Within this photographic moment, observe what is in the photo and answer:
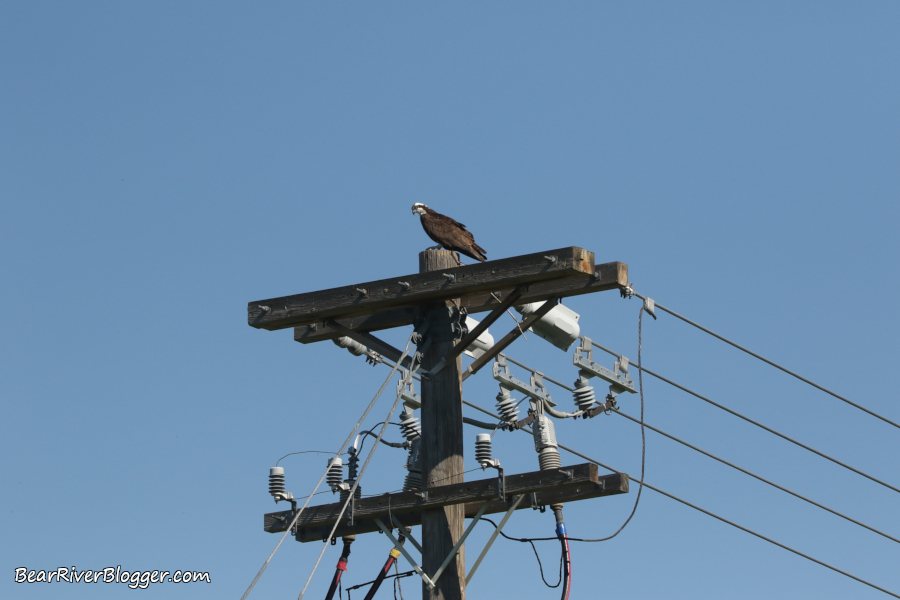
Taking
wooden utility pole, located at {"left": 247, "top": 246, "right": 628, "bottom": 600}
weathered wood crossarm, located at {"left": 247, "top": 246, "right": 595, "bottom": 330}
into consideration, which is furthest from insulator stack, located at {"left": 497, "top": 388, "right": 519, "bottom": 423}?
weathered wood crossarm, located at {"left": 247, "top": 246, "right": 595, "bottom": 330}

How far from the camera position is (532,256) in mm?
8641

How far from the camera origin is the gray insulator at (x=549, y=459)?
8797 millimetres

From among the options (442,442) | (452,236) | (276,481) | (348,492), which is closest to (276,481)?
(276,481)

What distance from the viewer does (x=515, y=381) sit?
1058cm

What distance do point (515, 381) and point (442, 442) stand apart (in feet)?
5.70

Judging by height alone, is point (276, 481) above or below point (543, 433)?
below

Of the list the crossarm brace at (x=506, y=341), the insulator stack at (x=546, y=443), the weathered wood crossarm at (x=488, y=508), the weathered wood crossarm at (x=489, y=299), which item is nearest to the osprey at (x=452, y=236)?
the weathered wood crossarm at (x=489, y=299)

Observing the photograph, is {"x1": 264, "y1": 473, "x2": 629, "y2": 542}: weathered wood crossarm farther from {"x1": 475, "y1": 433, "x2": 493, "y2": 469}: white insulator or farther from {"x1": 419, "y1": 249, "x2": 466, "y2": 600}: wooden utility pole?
{"x1": 475, "y1": 433, "x2": 493, "y2": 469}: white insulator

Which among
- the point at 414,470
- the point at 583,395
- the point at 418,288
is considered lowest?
the point at 414,470

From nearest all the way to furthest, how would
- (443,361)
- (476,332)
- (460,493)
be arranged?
(460,493) < (476,332) < (443,361)

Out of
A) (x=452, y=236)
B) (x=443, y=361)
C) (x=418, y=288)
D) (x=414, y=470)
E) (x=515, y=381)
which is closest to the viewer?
(x=418, y=288)

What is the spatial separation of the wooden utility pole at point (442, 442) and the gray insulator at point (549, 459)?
0.56 m

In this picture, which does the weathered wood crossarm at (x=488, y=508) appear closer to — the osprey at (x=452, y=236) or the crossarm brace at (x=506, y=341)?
the crossarm brace at (x=506, y=341)

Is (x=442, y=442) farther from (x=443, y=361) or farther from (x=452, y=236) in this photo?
(x=452, y=236)
